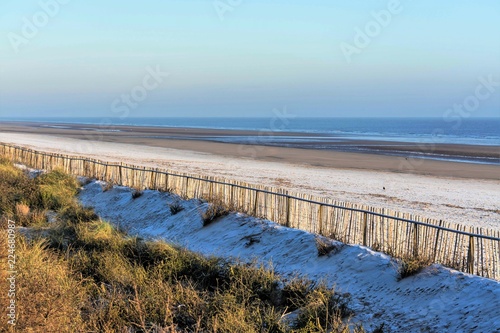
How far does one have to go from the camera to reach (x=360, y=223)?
10305mm

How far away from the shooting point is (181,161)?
3412 centimetres

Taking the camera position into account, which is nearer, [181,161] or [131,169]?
[131,169]

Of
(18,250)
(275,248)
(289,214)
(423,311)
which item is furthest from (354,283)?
(18,250)

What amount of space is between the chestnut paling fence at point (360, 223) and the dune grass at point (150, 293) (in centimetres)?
182

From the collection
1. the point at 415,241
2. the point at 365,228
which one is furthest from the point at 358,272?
the point at 365,228

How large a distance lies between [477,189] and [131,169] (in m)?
14.2

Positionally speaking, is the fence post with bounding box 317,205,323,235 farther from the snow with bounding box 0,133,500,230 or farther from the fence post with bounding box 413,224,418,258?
the snow with bounding box 0,133,500,230

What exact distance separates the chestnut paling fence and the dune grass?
71.5 inches

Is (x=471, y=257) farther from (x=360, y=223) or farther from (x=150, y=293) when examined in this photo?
(x=150, y=293)

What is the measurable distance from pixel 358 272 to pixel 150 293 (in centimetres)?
333

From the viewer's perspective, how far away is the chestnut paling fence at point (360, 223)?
8289mm

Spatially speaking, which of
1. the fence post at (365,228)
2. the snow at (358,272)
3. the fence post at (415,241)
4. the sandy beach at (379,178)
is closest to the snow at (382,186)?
the sandy beach at (379,178)

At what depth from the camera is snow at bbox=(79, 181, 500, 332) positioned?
22.9 ft

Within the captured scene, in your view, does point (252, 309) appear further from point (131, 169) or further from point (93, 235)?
point (131, 169)
